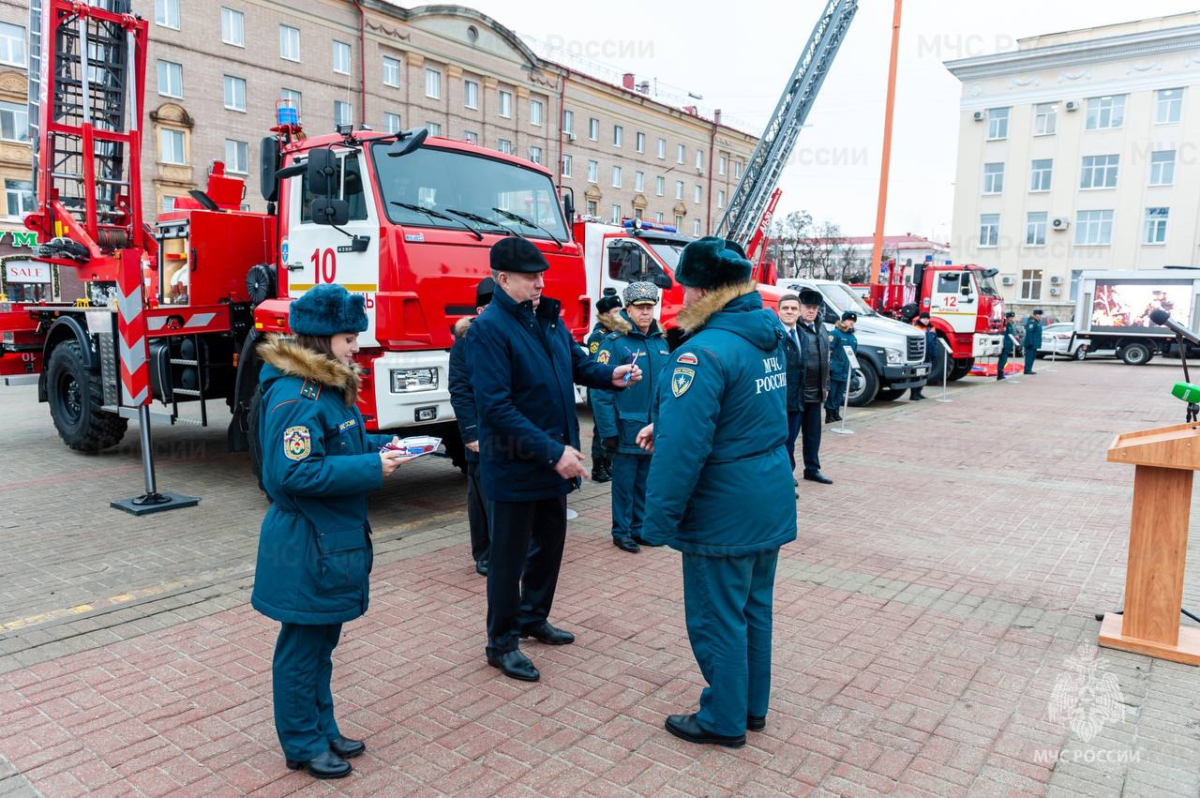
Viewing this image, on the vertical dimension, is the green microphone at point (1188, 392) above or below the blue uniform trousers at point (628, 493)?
above

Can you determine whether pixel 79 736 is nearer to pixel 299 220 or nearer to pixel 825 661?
pixel 825 661

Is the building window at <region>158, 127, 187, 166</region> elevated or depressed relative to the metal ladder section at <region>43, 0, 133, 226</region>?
elevated

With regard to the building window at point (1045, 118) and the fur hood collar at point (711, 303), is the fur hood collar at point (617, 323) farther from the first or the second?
the building window at point (1045, 118)

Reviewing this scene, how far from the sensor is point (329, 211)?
598 cm

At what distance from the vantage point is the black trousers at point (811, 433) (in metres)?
8.05

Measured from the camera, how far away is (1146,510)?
161 inches

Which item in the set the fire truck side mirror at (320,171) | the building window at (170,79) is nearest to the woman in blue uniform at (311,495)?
the fire truck side mirror at (320,171)

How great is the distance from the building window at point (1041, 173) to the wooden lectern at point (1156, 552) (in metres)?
46.4

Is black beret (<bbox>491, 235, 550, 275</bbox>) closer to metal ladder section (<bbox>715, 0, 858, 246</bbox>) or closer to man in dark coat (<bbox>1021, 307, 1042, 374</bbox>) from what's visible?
metal ladder section (<bbox>715, 0, 858, 246</bbox>)

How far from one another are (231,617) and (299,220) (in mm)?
3374

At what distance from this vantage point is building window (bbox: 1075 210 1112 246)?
139 feet

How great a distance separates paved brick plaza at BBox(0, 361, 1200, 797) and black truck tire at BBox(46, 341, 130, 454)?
1580mm

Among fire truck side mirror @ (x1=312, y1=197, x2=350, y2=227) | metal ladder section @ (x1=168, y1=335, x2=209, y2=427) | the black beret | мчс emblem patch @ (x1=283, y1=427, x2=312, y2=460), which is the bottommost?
metal ladder section @ (x1=168, y1=335, x2=209, y2=427)

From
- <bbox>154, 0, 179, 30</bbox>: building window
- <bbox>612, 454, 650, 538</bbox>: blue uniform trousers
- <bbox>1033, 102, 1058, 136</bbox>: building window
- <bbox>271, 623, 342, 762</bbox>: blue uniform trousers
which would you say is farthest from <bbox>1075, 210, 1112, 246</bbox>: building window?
<bbox>271, 623, 342, 762</bbox>: blue uniform trousers
